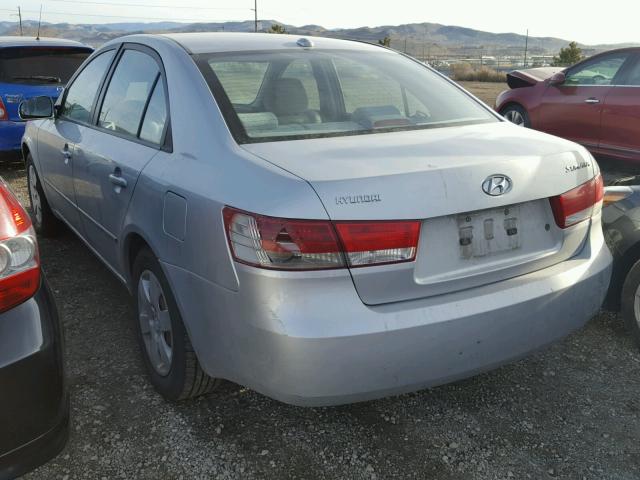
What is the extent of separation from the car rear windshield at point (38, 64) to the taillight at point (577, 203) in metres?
6.82

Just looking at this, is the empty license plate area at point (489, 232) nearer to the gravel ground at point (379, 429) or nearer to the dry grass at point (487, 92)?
the gravel ground at point (379, 429)

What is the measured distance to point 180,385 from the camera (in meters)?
2.66

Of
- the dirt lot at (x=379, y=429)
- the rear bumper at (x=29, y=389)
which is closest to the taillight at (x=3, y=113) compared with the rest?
the dirt lot at (x=379, y=429)

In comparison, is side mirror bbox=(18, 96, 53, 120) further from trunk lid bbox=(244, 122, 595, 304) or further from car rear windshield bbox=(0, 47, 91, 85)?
car rear windshield bbox=(0, 47, 91, 85)

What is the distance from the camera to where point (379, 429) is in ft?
8.71

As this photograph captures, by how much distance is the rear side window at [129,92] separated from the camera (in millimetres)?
3061

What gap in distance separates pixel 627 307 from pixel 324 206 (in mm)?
2122

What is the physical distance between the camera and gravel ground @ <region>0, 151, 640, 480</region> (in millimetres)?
2416

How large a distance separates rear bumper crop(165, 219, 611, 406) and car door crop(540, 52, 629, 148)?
5.81m

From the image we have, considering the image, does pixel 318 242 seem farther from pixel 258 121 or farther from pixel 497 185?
pixel 258 121

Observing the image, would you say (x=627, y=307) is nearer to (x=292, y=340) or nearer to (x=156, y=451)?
(x=292, y=340)

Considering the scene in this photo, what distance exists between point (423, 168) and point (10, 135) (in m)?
6.66

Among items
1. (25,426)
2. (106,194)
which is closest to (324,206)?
(25,426)

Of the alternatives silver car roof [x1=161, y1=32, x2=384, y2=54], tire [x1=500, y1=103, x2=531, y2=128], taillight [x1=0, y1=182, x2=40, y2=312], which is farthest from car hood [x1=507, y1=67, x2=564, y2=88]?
taillight [x1=0, y1=182, x2=40, y2=312]
